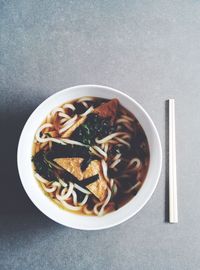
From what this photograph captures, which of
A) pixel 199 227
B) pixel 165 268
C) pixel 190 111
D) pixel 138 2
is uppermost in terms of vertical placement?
pixel 138 2

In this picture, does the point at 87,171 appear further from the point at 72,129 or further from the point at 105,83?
the point at 105,83

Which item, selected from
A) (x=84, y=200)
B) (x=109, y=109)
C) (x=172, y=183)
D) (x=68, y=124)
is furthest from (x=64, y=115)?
(x=172, y=183)

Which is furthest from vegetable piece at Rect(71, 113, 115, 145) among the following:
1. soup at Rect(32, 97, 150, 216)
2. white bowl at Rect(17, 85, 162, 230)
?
white bowl at Rect(17, 85, 162, 230)

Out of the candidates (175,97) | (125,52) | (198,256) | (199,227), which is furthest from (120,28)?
(198,256)

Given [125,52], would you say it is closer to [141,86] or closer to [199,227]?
[141,86]

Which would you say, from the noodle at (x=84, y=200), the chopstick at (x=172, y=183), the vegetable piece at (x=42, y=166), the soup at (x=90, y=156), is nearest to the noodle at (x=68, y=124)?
the soup at (x=90, y=156)

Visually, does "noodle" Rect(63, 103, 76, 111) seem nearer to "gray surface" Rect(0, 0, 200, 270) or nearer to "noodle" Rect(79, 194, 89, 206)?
"gray surface" Rect(0, 0, 200, 270)
